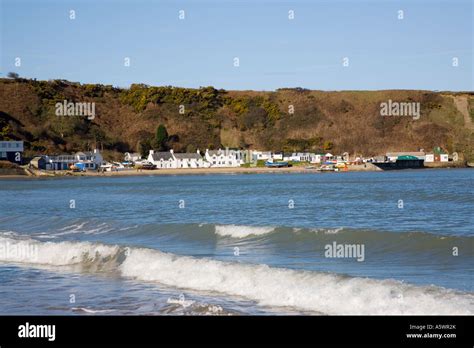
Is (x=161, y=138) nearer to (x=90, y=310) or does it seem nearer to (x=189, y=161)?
(x=189, y=161)

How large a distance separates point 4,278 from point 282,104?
14204 cm

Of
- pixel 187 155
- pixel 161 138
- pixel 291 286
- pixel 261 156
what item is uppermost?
pixel 161 138

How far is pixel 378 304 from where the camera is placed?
42.8 ft

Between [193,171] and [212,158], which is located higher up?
[212,158]

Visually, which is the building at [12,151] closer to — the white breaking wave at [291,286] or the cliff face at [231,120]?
the cliff face at [231,120]

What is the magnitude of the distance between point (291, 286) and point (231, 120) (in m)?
133

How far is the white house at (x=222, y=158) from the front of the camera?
130 metres

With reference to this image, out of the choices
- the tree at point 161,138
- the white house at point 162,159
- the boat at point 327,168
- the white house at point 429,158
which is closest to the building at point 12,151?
the white house at point 162,159

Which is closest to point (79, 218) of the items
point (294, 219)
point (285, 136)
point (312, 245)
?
point (294, 219)

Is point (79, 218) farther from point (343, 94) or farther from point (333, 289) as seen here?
point (343, 94)

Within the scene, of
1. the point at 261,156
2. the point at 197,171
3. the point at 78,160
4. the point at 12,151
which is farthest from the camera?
the point at 261,156

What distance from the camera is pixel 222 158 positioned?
13088 centimetres

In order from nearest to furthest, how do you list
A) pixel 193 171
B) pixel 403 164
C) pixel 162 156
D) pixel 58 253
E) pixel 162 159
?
pixel 58 253 → pixel 193 171 → pixel 162 159 → pixel 162 156 → pixel 403 164

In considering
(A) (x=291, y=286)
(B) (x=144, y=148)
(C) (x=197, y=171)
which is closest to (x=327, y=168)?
(C) (x=197, y=171)
